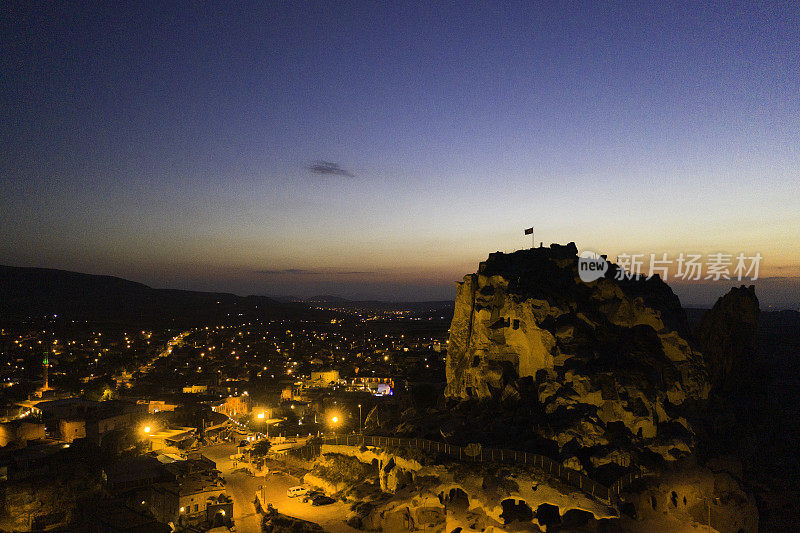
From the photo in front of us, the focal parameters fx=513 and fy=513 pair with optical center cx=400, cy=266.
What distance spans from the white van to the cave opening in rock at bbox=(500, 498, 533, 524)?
13.5 metres

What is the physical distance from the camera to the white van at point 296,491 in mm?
31828

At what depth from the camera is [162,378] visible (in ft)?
242

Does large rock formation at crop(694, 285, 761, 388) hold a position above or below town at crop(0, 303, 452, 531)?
above

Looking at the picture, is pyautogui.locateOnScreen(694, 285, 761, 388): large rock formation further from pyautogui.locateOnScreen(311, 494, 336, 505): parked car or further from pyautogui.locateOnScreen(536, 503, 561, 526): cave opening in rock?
pyautogui.locateOnScreen(311, 494, 336, 505): parked car

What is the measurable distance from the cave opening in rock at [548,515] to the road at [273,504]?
366 inches

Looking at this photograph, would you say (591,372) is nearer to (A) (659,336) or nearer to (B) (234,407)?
(A) (659,336)

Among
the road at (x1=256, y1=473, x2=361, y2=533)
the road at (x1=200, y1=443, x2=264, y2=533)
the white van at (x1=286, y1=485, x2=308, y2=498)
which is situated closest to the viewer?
the road at (x1=256, y1=473, x2=361, y2=533)

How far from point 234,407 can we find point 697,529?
1818 inches

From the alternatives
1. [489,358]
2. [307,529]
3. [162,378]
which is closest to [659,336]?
[489,358]

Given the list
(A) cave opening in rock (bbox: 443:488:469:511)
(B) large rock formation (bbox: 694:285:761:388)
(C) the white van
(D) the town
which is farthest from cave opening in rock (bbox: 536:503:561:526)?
(B) large rock formation (bbox: 694:285:761:388)

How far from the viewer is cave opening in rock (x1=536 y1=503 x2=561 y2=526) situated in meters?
24.1

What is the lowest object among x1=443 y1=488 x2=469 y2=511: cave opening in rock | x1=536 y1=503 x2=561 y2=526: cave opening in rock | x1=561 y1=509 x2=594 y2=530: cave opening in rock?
x1=443 y1=488 x2=469 y2=511: cave opening in rock

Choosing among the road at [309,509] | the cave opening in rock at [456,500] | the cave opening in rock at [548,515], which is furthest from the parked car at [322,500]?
the cave opening in rock at [548,515]

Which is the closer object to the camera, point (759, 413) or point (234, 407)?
point (759, 413)
